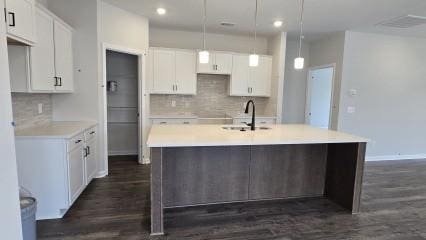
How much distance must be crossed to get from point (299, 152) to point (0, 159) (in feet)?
9.71

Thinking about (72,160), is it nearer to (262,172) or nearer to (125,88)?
(262,172)

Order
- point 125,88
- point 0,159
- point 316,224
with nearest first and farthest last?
point 0,159 < point 316,224 < point 125,88

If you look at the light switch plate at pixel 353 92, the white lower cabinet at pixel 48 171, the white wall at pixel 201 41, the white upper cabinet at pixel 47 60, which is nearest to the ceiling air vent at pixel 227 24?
the white wall at pixel 201 41

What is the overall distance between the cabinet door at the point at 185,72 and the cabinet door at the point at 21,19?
2.85 metres

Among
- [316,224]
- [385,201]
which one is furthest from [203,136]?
[385,201]

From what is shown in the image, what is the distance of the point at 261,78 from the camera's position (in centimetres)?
555

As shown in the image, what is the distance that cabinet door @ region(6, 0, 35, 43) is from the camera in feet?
6.97

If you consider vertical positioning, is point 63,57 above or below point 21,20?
below

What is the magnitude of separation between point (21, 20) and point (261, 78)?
4.34 meters

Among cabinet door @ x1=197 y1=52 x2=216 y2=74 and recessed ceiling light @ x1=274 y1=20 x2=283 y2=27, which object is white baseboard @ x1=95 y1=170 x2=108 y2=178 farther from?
recessed ceiling light @ x1=274 y1=20 x2=283 y2=27

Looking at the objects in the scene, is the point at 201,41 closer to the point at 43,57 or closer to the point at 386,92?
the point at 43,57

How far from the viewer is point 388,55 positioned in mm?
5227

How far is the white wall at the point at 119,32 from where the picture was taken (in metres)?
3.86

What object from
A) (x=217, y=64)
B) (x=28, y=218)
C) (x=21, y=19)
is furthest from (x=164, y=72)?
(x=28, y=218)
